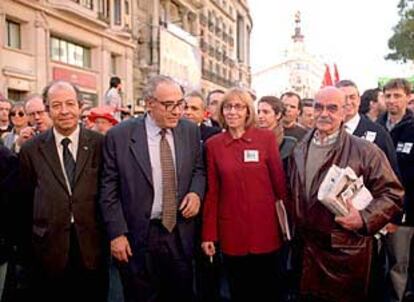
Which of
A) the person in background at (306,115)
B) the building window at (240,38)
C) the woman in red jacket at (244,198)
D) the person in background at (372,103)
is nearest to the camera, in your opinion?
the woman in red jacket at (244,198)

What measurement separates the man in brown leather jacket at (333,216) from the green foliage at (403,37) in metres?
26.5

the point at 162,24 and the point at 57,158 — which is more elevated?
the point at 162,24

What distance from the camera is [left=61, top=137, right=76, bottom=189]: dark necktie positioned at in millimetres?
4688

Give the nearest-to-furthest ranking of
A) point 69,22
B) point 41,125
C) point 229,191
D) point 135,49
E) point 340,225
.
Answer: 1. point 340,225
2. point 229,191
3. point 41,125
4. point 69,22
5. point 135,49

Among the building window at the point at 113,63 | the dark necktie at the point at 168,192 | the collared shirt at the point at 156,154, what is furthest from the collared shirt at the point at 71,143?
the building window at the point at 113,63

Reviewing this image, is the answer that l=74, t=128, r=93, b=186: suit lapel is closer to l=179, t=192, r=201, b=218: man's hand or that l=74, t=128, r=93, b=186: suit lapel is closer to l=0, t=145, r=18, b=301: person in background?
l=0, t=145, r=18, b=301: person in background

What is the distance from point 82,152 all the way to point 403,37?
92.1 feet

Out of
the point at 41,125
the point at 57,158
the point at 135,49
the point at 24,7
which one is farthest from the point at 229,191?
the point at 135,49

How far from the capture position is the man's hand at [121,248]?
463 cm

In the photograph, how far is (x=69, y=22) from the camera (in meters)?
29.6

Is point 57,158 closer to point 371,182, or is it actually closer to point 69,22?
point 371,182

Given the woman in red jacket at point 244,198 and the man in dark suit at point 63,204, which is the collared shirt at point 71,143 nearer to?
the man in dark suit at point 63,204

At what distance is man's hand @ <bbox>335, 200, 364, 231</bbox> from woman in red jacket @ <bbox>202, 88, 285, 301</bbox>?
670 mm

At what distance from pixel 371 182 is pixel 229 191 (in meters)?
1.10
